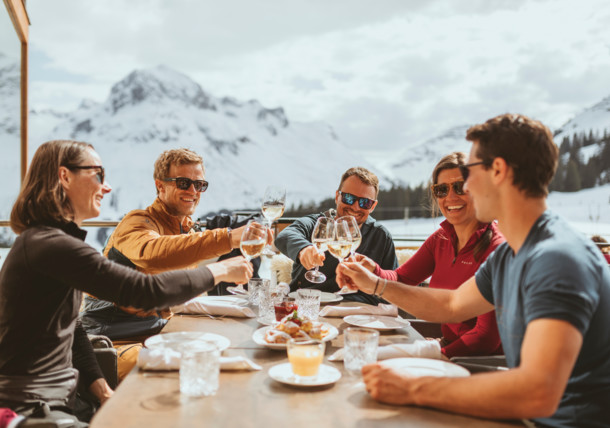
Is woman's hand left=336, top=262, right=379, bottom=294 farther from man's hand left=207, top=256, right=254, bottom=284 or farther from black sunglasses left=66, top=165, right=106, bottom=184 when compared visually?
black sunglasses left=66, top=165, right=106, bottom=184

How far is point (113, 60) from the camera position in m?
18.0

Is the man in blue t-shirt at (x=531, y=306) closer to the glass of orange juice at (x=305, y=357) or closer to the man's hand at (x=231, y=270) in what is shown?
the glass of orange juice at (x=305, y=357)

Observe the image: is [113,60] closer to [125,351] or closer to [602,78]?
[602,78]

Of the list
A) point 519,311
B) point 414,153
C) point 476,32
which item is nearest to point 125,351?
point 519,311

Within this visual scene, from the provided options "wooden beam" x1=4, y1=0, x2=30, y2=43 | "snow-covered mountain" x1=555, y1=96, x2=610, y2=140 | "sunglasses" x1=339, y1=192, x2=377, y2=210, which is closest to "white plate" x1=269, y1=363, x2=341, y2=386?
"sunglasses" x1=339, y1=192, x2=377, y2=210

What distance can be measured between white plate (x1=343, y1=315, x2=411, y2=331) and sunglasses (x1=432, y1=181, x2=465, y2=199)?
0.73 m

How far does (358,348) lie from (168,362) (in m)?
0.51

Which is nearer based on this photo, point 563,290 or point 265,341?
point 563,290

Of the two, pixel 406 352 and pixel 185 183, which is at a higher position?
pixel 185 183

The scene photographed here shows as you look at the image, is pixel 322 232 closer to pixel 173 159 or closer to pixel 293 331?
pixel 293 331

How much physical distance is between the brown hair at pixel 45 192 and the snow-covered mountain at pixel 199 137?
59.6ft

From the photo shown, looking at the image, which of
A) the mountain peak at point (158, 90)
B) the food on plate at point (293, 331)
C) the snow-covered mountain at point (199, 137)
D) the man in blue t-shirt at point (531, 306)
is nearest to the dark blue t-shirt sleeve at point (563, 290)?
the man in blue t-shirt at point (531, 306)

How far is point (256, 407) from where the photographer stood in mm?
992

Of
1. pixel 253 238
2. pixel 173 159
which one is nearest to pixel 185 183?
pixel 173 159
